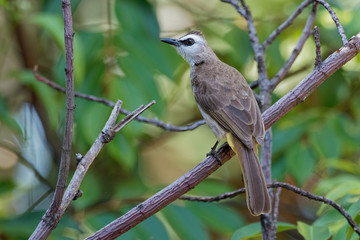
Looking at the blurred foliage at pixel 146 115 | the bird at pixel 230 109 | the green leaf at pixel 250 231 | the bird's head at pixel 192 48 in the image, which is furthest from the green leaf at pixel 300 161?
the green leaf at pixel 250 231

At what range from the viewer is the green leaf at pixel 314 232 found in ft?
6.63

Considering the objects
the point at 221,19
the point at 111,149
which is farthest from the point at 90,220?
the point at 221,19

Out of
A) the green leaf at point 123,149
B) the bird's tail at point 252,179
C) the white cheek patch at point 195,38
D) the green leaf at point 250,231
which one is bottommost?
the green leaf at point 250,231

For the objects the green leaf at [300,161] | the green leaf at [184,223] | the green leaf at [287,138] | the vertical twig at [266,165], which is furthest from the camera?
the green leaf at [287,138]

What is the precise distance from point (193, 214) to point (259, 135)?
725mm

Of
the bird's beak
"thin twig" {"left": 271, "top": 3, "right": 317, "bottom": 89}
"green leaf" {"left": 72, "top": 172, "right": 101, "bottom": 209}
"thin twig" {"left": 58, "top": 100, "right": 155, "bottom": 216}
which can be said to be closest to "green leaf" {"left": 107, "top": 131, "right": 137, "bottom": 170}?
"green leaf" {"left": 72, "top": 172, "right": 101, "bottom": 209}

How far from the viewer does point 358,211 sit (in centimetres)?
197

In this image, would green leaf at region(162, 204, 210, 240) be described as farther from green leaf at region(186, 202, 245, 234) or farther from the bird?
the bird

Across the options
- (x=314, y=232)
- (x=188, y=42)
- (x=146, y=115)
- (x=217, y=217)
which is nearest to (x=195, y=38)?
(x=188, y=42)

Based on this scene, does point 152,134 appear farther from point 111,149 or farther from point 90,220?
point 90,220

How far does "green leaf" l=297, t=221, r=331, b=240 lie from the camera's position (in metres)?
2.02

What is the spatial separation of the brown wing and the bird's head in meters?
0.20

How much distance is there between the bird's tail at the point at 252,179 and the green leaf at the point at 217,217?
607 millimetres

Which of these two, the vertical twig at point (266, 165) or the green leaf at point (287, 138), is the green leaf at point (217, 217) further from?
the vertical twig at point (266, 165)
